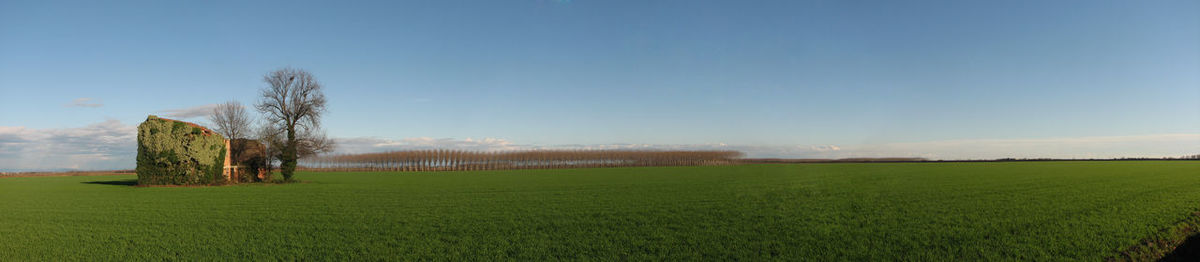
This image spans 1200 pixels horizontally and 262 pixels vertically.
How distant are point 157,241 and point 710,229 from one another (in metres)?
10.4

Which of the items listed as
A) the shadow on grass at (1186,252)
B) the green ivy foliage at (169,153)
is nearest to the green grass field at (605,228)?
the shadow on grass at (1186,252)

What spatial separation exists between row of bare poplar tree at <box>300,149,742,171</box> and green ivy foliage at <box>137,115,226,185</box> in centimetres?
5486

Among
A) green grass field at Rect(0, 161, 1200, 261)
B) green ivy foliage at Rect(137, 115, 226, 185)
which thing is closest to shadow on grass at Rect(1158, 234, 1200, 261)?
green grass field at Rect(0, 161, 1200, 261)

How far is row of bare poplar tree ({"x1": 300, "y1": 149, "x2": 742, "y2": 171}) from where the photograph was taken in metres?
91.2

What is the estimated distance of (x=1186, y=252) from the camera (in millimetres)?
9586

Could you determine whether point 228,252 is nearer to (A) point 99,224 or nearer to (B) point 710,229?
(A) point 99,224

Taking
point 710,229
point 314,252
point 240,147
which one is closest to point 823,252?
point 710,229

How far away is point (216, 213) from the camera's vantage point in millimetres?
14688

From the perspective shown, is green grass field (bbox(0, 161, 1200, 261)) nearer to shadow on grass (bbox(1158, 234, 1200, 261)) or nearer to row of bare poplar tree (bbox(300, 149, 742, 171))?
shadow on grass (bbox(1158, 234, 1200, 261))

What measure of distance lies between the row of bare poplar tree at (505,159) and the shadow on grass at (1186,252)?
86.0 meters

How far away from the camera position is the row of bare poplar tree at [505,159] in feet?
299

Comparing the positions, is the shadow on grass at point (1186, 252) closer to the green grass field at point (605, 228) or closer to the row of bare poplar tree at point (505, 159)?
the green grass field at point (605, 228)

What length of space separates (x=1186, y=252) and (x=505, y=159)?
91388 mm

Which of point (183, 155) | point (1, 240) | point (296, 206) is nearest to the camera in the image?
point (1, 240)
